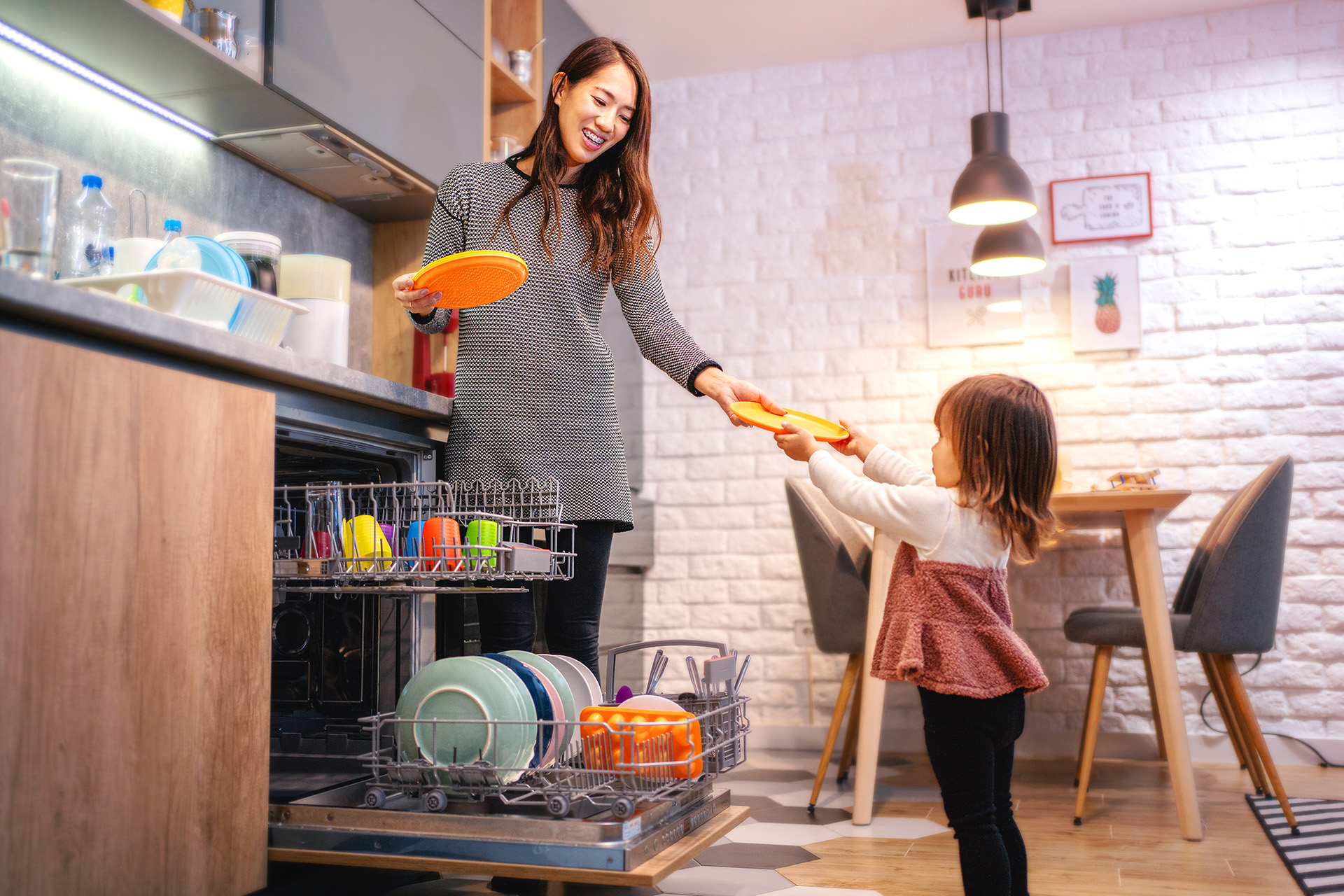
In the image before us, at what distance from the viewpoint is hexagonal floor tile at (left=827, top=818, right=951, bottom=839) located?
233 cm

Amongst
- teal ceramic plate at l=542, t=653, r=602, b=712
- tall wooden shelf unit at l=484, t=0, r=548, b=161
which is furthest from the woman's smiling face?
tall wooden shelf unit at l=484, t=0, r=548, b=161

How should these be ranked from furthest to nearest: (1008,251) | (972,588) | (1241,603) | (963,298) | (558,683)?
(963,298) < (1008,251) < (1241,603) < (972,588) < (558,683)

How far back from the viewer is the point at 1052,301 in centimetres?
351

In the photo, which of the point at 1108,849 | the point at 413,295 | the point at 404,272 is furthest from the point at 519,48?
the point at 1108,849

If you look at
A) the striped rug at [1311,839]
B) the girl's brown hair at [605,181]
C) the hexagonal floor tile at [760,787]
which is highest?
the girl's brown hair at [605,181]

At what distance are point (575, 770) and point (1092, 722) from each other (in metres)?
1.77

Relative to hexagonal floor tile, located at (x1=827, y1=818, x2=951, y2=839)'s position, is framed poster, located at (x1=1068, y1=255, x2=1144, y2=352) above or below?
above

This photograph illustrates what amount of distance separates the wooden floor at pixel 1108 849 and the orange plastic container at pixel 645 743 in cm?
80

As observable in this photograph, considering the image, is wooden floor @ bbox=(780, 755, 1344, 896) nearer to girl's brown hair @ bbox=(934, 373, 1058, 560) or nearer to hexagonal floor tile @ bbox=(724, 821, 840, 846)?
hexagonal floor tile @ bbox=(724, 821, 840, 846)

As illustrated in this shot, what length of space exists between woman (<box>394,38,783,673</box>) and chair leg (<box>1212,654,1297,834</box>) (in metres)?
1.50

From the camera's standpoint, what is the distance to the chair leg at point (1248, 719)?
2402mm

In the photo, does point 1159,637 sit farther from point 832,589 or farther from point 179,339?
point 179,339

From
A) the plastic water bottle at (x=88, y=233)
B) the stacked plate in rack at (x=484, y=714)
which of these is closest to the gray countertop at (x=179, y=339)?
the stacked plate in rack at (x=484, y=714)

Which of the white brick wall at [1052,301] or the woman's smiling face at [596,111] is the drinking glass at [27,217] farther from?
the white brick wall at [1052,301]
